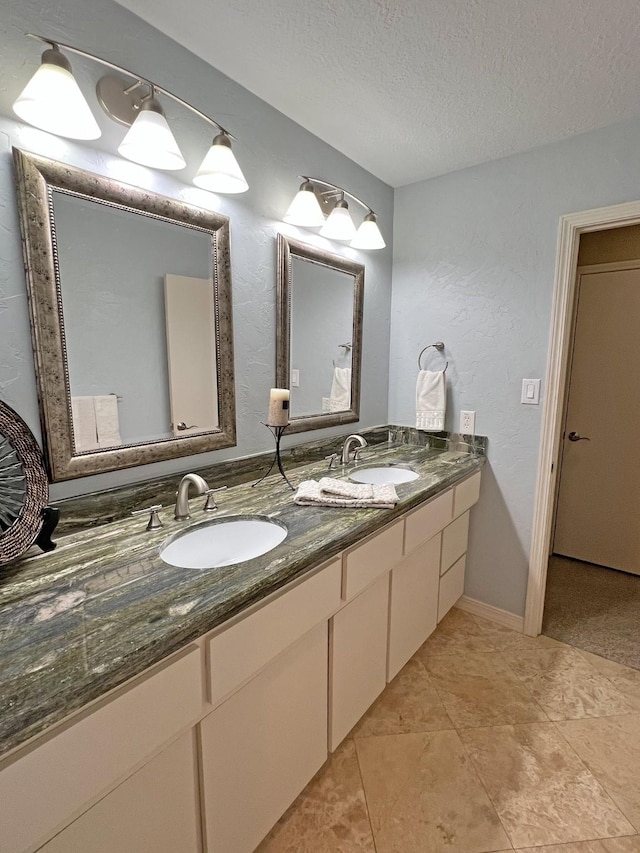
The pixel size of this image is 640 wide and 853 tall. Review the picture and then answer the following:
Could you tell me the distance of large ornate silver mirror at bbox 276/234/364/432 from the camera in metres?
1.78

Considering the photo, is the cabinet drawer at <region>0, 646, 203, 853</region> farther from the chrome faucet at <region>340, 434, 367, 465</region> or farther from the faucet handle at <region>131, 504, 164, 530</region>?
the chrome faucet at <region>340, 434, 367, 465</region>

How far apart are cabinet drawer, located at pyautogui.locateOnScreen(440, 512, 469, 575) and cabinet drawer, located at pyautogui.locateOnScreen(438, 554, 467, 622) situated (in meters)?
0.05

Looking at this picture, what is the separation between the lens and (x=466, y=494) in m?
2.06

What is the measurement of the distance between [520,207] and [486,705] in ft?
7.24

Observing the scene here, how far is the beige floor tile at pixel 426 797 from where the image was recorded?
48.0 inches

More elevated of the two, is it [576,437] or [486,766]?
[576,437]

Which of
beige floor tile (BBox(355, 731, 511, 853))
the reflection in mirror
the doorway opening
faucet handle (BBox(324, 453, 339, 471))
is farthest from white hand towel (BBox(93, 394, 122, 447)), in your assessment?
the doorway opening

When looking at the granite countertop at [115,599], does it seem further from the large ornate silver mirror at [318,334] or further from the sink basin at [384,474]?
the large ornate silver mirror at [318,334]

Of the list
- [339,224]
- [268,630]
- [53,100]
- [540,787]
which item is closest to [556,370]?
[339,224]

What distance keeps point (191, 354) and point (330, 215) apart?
2.90ft

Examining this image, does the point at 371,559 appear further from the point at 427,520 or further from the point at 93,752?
the point at 93,752

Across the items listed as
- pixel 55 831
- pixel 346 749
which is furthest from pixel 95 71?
pixel 346 749

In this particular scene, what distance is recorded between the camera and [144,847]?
2.73 feet

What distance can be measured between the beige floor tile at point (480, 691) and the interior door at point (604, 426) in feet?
4.39
